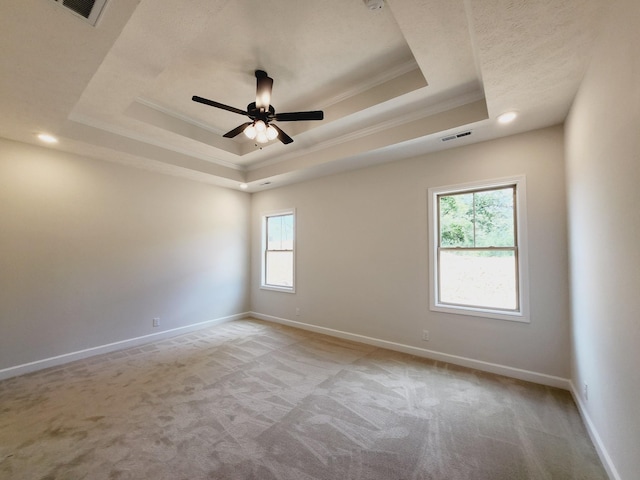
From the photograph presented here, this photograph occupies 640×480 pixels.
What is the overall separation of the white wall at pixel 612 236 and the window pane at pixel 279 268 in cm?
432

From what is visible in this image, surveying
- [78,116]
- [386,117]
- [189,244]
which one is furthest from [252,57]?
[189,244]

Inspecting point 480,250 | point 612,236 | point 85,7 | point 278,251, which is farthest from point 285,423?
point 278,251

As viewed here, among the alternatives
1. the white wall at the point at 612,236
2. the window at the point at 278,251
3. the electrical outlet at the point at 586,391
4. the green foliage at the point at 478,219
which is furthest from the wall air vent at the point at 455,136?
the window at the point at 278,251

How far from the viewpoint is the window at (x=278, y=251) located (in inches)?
215

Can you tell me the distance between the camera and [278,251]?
5699 mm

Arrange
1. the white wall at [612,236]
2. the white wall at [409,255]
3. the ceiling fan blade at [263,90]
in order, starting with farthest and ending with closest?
the white wall at [409,255] → the ceiling fan blade at [263,90] → the white wall at [612,236]

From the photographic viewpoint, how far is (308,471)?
1.76 meters

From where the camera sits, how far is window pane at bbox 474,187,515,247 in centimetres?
319

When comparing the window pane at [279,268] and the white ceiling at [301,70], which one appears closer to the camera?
the white ceiling at [301,70]

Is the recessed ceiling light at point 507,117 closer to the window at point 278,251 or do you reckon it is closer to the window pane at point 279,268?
the window at point 278,251

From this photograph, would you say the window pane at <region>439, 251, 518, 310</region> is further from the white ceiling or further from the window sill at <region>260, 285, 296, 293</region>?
the window sill at <region>260, 285, 296, 293</region>

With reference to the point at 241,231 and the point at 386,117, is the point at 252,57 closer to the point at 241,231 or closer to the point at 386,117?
the point at 386,117

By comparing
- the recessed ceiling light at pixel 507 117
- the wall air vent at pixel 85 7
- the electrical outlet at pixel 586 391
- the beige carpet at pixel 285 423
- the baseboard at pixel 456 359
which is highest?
the wall air vent at pixel 85 7

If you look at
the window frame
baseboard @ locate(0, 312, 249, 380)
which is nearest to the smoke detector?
the window frame
